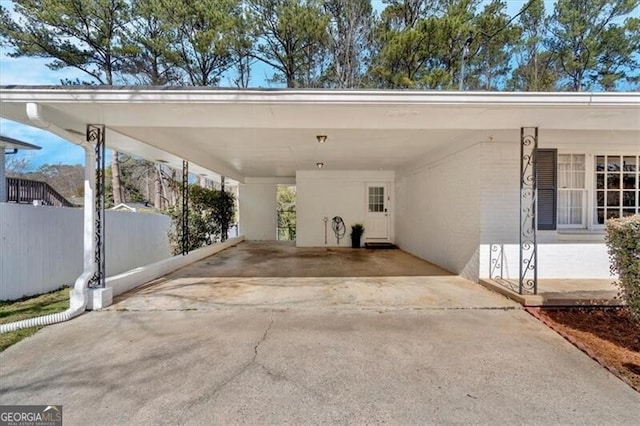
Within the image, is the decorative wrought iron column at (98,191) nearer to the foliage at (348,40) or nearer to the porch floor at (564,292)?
the porch floor at (564,292)

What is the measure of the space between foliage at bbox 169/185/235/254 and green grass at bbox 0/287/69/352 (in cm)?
410

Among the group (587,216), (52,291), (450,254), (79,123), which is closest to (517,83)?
(587,216)

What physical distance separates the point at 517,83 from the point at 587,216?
744 cm

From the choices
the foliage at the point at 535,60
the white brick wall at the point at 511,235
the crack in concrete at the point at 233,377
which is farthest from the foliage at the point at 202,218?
the foliage at the point at 535,60

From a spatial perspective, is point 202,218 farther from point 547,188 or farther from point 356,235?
point 547,188

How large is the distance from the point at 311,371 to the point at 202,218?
318 inches

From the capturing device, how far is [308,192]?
10883 millimetres

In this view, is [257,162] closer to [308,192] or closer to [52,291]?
[308,192]

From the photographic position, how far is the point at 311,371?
2.60 m

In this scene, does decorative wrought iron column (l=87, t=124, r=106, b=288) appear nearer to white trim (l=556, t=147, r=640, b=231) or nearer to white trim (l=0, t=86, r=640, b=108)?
white trim (l=0, t=86, r=640, b=108)

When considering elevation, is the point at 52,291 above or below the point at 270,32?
below

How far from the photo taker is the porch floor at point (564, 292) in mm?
4148

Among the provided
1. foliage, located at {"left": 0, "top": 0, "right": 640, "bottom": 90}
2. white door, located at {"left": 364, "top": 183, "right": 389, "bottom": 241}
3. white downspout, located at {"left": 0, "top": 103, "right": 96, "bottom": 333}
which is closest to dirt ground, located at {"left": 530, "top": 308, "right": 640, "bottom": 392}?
white downspout, located at {"left": 0, "top": 103, "right": 96, "bottom": 333}

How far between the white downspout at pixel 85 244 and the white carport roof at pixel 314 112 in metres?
0.12
